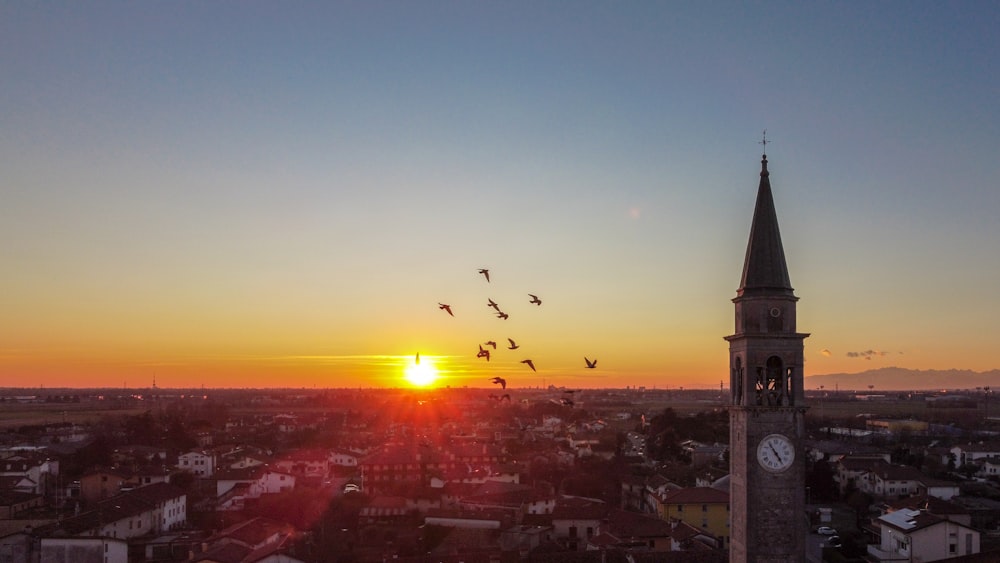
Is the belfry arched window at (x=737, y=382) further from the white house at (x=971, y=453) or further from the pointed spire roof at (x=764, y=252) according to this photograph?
the white house at (x=971, y=453)

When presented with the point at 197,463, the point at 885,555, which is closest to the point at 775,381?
the point at 885,555

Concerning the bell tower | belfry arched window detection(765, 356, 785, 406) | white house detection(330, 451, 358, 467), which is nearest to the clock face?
the bell tower

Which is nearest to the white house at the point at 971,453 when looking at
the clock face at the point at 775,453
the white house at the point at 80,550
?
the clock face at the point at 775,453

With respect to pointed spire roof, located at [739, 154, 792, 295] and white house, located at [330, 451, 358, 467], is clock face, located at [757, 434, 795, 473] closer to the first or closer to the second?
pointed spire roof, located at [739, 154, 792, 295]

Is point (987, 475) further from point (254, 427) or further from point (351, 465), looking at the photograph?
point (254, 427)

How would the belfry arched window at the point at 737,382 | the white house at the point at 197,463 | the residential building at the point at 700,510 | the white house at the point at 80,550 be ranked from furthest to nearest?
the white house at the point at 197,463 → the residential building at the point at 700,510 → the white house at the point at 80,550 → the belfry arched window at the point at 737,382
